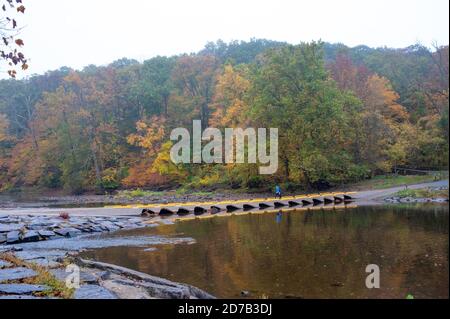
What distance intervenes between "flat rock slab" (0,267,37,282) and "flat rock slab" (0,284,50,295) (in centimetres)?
61

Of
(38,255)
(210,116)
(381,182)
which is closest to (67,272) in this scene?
(38,255)

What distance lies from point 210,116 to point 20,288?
42.9 m

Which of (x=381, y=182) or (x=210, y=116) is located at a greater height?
(x=210, y=116)

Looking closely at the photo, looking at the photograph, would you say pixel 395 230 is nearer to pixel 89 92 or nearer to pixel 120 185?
pixel 120 185

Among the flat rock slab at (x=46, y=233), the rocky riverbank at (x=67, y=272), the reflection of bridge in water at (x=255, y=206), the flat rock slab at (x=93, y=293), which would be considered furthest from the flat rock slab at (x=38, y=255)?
the reflection of bridge in water at (x=255, y=206)

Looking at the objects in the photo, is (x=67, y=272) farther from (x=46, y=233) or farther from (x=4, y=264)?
(x=46, y=233)

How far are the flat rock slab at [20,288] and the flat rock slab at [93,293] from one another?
21.3 inches

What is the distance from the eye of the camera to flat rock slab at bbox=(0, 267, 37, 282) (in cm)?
730

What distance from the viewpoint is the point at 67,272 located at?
8125mm

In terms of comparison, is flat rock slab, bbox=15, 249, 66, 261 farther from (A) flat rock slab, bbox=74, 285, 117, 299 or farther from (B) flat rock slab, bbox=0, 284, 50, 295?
(A) flat rock slab, bbox=74, 285, 117, 299

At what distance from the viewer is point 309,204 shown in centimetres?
2481

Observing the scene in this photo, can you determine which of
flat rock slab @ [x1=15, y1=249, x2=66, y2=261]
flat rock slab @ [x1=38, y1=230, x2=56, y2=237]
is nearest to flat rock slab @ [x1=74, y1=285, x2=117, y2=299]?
flat rock slab @ [x1=15, y1=249, x2=66, y2=261]
